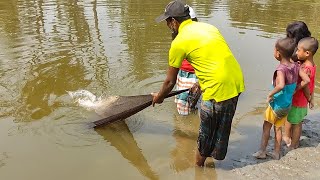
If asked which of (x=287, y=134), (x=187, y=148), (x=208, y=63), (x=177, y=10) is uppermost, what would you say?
(x=177, y=10)

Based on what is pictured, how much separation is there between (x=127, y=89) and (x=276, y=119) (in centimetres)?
305

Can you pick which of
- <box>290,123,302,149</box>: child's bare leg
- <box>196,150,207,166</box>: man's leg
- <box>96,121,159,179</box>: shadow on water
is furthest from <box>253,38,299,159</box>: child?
<box>96,121,159,179</box>: shadow on water

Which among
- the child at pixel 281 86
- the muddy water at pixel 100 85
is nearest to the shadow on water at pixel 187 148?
the muddy water at pixel 100 85

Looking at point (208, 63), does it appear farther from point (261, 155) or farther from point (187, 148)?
point (187, 148)

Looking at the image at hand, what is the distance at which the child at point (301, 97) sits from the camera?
417 cm

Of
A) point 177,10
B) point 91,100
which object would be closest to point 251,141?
point 177,10

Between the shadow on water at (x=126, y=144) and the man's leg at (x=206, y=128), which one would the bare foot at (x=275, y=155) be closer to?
the man's leg at (x=206, y=128)

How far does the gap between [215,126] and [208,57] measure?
0.75m

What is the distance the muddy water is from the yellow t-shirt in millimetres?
1138

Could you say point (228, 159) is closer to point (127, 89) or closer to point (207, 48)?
point (207, 48)

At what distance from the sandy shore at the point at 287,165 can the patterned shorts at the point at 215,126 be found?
18.3 inches

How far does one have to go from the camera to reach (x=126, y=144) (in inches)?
196

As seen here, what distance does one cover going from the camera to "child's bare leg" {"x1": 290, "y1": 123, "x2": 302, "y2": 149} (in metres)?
4.51

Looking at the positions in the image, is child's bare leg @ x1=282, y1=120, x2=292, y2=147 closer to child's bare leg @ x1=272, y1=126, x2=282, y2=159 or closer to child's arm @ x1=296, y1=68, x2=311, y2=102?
child's bare leg @ x1=272, y1=126, x2=282, y2=159
